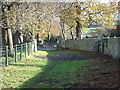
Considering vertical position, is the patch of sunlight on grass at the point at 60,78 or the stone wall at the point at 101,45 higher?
the stone wall at the point at 101,45

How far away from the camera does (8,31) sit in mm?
18109

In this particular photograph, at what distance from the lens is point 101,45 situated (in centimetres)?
2017

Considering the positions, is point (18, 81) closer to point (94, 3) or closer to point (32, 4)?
point (32, 4)

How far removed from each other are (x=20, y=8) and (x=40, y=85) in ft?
47.1

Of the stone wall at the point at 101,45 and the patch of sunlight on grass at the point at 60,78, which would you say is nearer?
the patch of sunlight on grass at the point at 60,78

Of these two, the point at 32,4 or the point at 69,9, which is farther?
the point at 69,9

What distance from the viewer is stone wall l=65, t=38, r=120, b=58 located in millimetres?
14117

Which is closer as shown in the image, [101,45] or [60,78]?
[60,78]

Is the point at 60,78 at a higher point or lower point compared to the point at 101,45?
lower

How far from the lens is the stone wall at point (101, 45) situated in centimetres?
1412

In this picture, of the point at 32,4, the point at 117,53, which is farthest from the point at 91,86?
the point at 32,4

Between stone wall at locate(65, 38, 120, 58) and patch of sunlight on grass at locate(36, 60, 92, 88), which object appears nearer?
patch of sunlight on grass at locate(36, 60, 92, 88)

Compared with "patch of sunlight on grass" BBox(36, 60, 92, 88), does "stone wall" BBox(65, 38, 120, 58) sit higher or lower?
higher

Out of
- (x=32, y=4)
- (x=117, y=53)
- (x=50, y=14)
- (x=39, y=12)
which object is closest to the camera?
(x=117, y=53)
